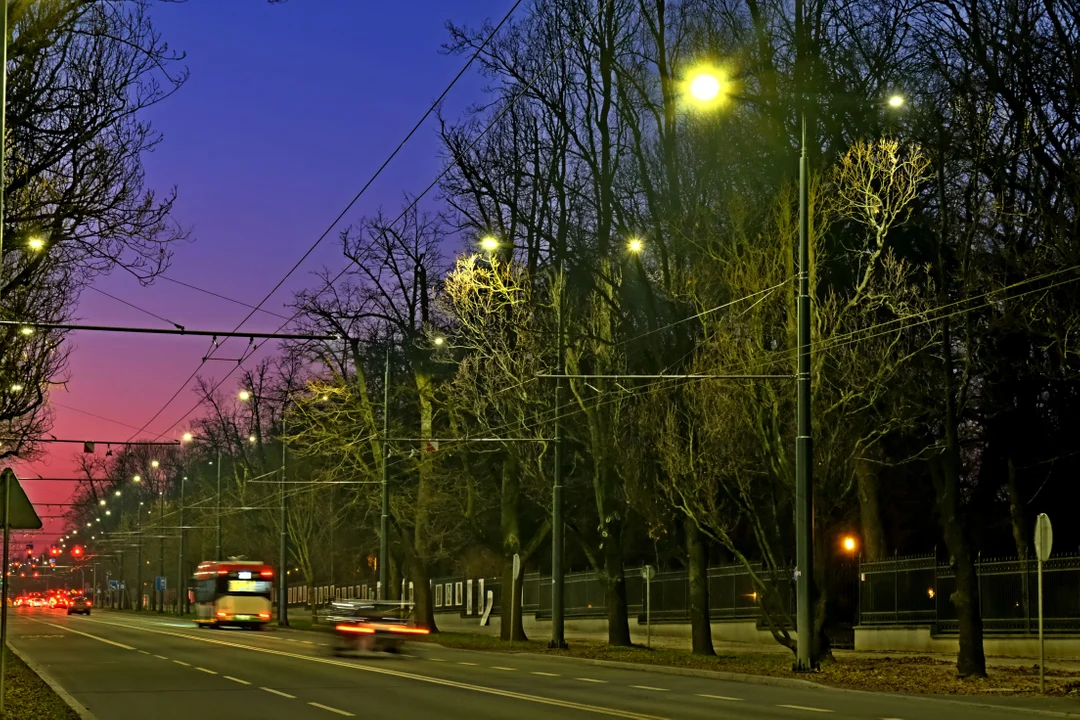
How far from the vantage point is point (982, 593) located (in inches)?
1284

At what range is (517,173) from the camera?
38.8 m

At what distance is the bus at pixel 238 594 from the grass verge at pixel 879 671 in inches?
1169

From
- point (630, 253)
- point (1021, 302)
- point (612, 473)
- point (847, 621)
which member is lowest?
point (847, 621)

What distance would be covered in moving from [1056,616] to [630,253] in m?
13.0

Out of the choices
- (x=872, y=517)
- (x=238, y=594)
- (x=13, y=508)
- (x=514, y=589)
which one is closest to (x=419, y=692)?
(x=13, y=508)

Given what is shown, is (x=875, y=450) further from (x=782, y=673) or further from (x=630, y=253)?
(x=782, y=673)

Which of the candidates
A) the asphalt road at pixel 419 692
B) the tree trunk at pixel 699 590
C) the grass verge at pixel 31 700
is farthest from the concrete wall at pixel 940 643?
the grass verge at pixel 31 700

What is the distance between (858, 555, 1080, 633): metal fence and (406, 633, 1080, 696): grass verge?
2081 mm

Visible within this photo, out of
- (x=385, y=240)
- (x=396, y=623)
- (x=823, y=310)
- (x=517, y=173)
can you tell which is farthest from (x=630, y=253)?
(x=385, y=240)

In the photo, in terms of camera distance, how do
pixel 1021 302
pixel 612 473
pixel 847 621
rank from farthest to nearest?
pixel 847 621 → pixel 612 473 → pixel 1021 302

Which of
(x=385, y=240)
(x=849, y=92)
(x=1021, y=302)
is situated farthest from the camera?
(x=385, y=240)

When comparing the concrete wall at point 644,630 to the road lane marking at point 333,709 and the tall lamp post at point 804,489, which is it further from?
the road lane marking at point 333,709

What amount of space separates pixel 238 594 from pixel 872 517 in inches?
1395

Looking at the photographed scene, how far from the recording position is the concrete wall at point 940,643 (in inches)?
1141
